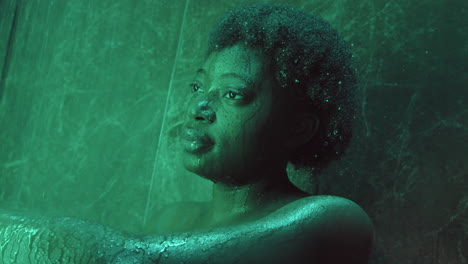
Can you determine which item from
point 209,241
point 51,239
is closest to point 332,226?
point 209,241

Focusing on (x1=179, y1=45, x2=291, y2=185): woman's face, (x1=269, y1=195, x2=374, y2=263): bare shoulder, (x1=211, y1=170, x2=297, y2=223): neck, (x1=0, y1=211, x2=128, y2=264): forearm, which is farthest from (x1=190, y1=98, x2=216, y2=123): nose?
(x1=0, y1=211, x2=128, y2=264): forearm

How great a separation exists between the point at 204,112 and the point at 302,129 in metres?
0.28

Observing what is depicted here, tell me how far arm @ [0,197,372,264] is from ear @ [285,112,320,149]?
0.30m

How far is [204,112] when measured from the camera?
1.39 metres

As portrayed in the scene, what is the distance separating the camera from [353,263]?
121 cm

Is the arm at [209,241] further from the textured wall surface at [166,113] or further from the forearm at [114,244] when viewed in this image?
the textured wall surface at [166,113]

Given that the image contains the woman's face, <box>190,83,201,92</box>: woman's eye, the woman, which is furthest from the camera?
<box>190,83,201,92</box>: woman's eye

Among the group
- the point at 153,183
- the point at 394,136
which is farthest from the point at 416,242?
the point at 153,183

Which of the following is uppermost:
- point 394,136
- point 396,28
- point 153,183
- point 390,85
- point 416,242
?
point 396,28

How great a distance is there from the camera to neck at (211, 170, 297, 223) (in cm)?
143

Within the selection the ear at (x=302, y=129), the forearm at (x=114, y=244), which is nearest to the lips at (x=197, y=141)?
the ear at (x=302, y=129)

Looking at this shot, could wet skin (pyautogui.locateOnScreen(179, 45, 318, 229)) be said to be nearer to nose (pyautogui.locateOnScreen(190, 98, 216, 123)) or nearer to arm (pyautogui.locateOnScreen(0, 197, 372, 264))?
nose (pyautogui.locateOnScreen(190, 98, 216, 123))

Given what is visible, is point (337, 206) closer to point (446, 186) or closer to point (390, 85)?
point (446, 186)

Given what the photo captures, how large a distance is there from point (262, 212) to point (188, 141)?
0.27 metres
